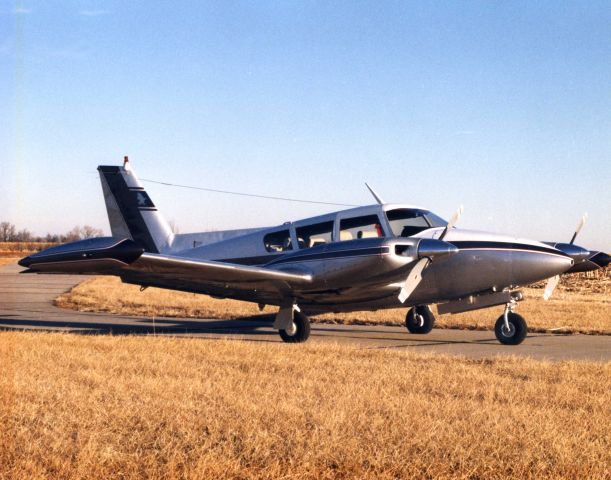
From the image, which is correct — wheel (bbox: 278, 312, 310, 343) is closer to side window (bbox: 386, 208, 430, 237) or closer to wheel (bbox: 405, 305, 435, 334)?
side window (bbox: 386, 208, 430, 237)

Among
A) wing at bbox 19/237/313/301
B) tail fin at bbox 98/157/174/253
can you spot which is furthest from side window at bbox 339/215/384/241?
tail fin at bbox 98/157/174/253

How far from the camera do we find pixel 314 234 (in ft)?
47.9

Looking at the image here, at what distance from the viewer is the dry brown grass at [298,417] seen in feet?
15.2

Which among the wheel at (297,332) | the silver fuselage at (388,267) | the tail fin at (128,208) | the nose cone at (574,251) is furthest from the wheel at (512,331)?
the tail fin at (128,208)

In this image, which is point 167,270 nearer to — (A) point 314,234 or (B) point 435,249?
(A) point 314,234

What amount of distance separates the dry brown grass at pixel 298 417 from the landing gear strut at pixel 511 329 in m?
3.63

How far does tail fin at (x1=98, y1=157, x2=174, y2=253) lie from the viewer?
1770cm

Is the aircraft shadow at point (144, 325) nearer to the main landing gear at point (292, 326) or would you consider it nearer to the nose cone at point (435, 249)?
the main landing gear at point (292, 326)

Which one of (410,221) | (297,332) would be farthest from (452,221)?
(297,332)

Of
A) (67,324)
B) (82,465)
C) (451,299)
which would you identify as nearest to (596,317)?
(451,299)

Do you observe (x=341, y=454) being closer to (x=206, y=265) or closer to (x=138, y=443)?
(x=138, y=443)

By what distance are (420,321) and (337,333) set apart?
198 cm

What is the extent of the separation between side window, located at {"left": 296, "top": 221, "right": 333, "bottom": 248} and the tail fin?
186 inches

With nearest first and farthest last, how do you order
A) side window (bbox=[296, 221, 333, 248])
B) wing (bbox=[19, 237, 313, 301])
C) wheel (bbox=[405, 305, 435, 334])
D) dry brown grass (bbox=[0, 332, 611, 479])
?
dry brown grass (bbox=[0, 332, 611, 479]) < wing (bbox=[19, 237, 313, 301]) < side window (bbox=[296, 221, 333, 248]) < wheel (bbox=[405, 305, 435, 334])
